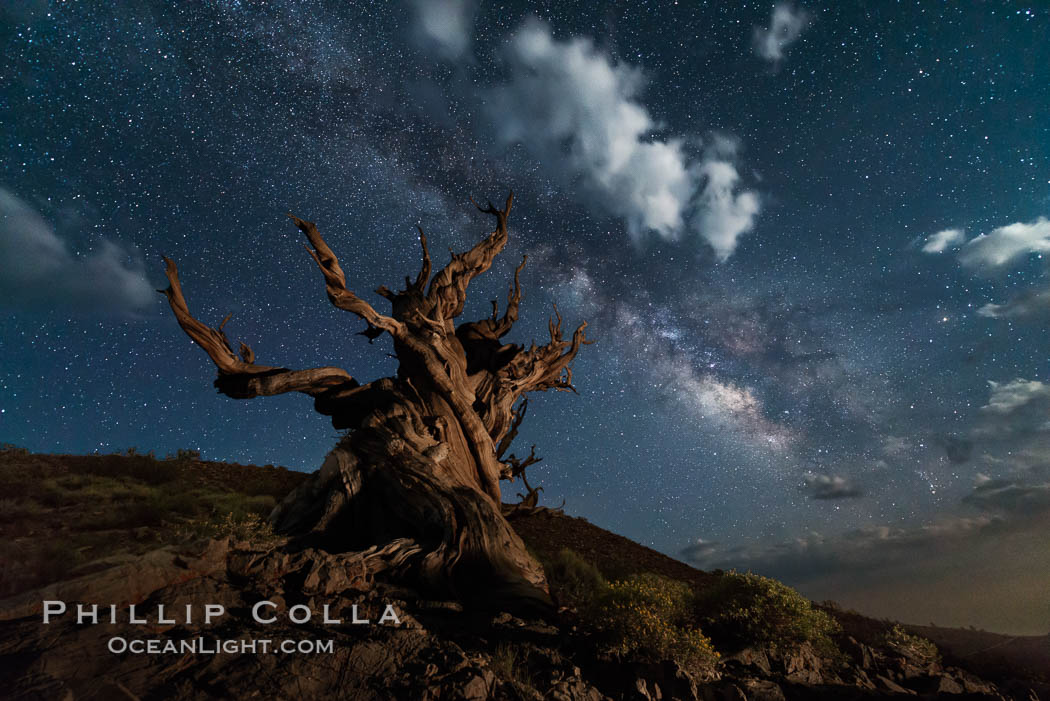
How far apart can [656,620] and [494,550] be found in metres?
3.36

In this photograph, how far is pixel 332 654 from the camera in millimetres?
4906

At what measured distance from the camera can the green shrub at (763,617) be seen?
8.28 meters

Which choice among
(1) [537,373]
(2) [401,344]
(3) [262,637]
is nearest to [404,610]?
(3) [262,637]

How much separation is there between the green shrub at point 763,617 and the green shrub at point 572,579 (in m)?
2.42

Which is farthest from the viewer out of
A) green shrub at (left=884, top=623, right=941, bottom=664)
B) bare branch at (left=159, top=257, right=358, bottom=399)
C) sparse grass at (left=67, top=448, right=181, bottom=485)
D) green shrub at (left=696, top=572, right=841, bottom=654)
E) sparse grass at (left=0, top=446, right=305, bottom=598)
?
sparse grass at (left=67, top=448, right=181, bottom=485)

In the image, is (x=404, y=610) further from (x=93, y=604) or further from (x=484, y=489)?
(x=484, y=489)

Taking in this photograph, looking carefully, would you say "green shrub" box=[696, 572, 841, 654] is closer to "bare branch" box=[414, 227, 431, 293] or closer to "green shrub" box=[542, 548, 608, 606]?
"green shrub" box=[542, 548, 608, 606]

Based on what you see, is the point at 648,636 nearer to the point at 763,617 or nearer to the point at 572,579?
the point at 763,617

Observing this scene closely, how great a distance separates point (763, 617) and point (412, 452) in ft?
24.8

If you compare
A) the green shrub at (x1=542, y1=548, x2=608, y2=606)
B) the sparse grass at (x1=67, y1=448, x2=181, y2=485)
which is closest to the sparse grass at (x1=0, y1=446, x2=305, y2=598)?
the sparse grass at (x1=67, y1=448, x2=181, y2=485)

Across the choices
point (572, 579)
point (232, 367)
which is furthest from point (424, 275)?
point (572, 579)

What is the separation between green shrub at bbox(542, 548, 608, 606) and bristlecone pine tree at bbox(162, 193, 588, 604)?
2.01 m

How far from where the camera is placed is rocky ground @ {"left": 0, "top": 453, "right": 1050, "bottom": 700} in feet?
13.9

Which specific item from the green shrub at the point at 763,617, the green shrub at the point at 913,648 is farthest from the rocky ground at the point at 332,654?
the green shrub at the point at 763,617
